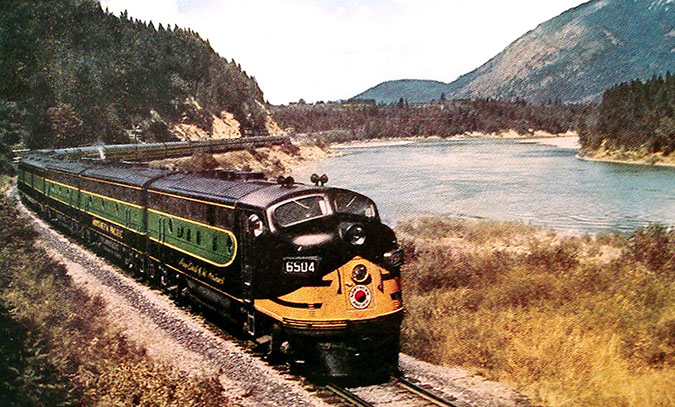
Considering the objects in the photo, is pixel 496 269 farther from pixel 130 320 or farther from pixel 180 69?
pixel 180 69

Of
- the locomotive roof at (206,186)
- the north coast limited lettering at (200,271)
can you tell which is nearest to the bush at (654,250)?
the locomotive roof at (206,186)

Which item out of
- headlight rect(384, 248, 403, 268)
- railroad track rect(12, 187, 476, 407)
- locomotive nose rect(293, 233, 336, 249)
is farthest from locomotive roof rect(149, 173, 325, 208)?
railroad track rect(12, 187, 476, 407)

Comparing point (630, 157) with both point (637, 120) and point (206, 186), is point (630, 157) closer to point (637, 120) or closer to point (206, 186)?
point (637, 120)

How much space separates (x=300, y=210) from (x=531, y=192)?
46.3 meters

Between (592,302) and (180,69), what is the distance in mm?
85000

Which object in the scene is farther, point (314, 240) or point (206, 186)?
point (206, 186)

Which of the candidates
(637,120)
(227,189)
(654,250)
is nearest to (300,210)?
(227,189)

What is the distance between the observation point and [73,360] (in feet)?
43.5

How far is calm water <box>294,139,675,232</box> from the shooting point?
41812mm

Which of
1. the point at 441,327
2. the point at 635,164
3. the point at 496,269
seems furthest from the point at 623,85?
the point at 441,327

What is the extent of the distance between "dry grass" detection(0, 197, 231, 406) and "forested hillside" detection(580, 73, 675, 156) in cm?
8087

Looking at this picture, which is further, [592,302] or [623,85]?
[623,85]

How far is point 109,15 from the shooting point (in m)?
84.8

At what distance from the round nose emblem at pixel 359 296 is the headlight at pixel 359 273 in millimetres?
134
